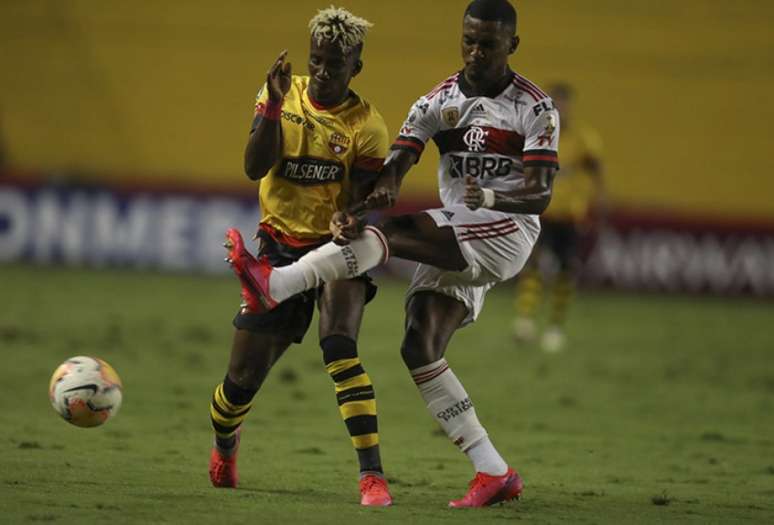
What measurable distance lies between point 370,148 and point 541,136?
2.86 feet

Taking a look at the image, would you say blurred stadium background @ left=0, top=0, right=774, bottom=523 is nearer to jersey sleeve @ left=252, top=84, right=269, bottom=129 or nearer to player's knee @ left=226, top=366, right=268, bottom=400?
player's knee @ left=226, top=366, right=268, bottom=400

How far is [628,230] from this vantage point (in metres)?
22.5

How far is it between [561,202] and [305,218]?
31.5 ft

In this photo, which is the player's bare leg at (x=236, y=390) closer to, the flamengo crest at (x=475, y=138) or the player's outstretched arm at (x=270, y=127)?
the player's outstretched arm at (x=270, y=127)

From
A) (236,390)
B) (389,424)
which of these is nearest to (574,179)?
(389,424)

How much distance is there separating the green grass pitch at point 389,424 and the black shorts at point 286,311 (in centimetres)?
82

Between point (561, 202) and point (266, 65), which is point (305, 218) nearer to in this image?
point (561, 202)

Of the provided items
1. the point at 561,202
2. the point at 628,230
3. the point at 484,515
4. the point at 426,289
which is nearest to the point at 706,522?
the point at 484,515

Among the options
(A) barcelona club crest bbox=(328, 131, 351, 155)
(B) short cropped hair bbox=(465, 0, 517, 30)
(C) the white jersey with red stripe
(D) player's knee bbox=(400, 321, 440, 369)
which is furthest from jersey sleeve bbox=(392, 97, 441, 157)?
(D) player's knee bbox=(400, 321, 440, 369)

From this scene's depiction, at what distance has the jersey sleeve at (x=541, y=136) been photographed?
273 inches

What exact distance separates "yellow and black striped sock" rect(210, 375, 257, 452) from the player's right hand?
149 cm

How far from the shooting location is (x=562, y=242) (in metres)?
16.4

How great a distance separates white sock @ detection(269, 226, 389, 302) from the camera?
679 cm

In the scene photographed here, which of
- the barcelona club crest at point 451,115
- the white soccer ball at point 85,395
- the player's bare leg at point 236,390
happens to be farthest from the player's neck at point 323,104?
the white soccer ball at point 85,395
